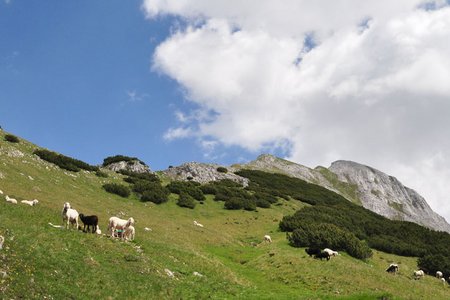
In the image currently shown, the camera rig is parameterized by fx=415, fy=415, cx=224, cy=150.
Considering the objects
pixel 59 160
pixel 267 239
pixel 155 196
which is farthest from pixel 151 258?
pixel 59 160

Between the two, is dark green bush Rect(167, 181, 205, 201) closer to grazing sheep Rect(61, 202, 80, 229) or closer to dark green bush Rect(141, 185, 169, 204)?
dark green bush Rect(141, 185, 169, 204)

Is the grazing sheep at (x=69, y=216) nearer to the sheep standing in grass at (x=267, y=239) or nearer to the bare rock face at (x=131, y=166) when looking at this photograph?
the sheep standing in grass at (x=267, y=239)

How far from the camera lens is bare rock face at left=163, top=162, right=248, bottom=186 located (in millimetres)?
90250

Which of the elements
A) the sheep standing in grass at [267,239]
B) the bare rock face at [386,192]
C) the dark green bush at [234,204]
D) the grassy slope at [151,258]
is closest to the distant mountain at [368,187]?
the bare rock face at [386,192]

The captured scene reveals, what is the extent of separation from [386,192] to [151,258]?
181 m

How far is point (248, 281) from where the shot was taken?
29.1 m

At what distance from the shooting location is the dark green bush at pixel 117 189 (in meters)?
57.5

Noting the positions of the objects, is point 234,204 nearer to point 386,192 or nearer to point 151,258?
point 151,258

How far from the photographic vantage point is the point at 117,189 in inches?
2281

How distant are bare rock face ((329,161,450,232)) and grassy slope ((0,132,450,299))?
5117 inches

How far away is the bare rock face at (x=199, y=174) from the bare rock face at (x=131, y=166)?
9367 mm

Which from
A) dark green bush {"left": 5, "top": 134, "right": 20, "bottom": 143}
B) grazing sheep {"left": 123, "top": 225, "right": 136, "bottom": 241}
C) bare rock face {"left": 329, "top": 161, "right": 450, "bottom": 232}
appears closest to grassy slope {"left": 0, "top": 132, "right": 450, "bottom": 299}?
dark green bush {"left": 5, "top": 134, "right": 20, "bottom": 143}

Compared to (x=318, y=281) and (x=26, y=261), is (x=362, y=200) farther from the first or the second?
(x=26, y=261)

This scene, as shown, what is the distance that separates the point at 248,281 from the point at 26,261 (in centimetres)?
1608
